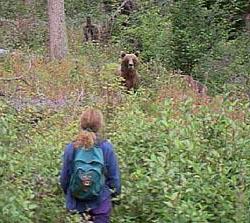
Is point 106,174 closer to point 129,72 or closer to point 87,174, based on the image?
point 87,174

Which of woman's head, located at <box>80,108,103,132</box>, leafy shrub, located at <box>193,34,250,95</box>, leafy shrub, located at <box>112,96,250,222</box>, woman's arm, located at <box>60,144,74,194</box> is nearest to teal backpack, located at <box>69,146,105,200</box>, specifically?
woman's arm, located at <box>60,144,74,194</box>

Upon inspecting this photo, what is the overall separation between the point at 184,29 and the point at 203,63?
115cm

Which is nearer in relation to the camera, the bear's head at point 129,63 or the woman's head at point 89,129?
the woman's head at point 89,129

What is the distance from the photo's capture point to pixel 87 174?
6398mm

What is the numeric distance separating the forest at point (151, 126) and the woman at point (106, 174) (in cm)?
16

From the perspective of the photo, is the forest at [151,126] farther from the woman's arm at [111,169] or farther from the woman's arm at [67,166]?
the woman's arm at [67,166]

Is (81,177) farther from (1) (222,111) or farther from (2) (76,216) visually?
(1) (222,111)

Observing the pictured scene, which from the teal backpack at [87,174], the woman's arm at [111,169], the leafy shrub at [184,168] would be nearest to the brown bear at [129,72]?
the leafy shrub at [184,168]

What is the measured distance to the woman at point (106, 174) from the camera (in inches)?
257

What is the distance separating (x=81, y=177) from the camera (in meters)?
6.41

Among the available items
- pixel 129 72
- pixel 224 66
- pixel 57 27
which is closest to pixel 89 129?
pixel 129 72

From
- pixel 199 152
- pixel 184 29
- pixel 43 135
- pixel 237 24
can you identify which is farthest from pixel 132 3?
pixel 199 152

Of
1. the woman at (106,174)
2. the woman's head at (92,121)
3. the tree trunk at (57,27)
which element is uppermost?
the tree trunk at (57,27)

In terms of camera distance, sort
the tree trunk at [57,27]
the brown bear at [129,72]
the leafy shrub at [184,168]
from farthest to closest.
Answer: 1. the tree trunk at [57,27]
2. the brown bear at [129,72]
3. the leafy shrub at [184,168]
